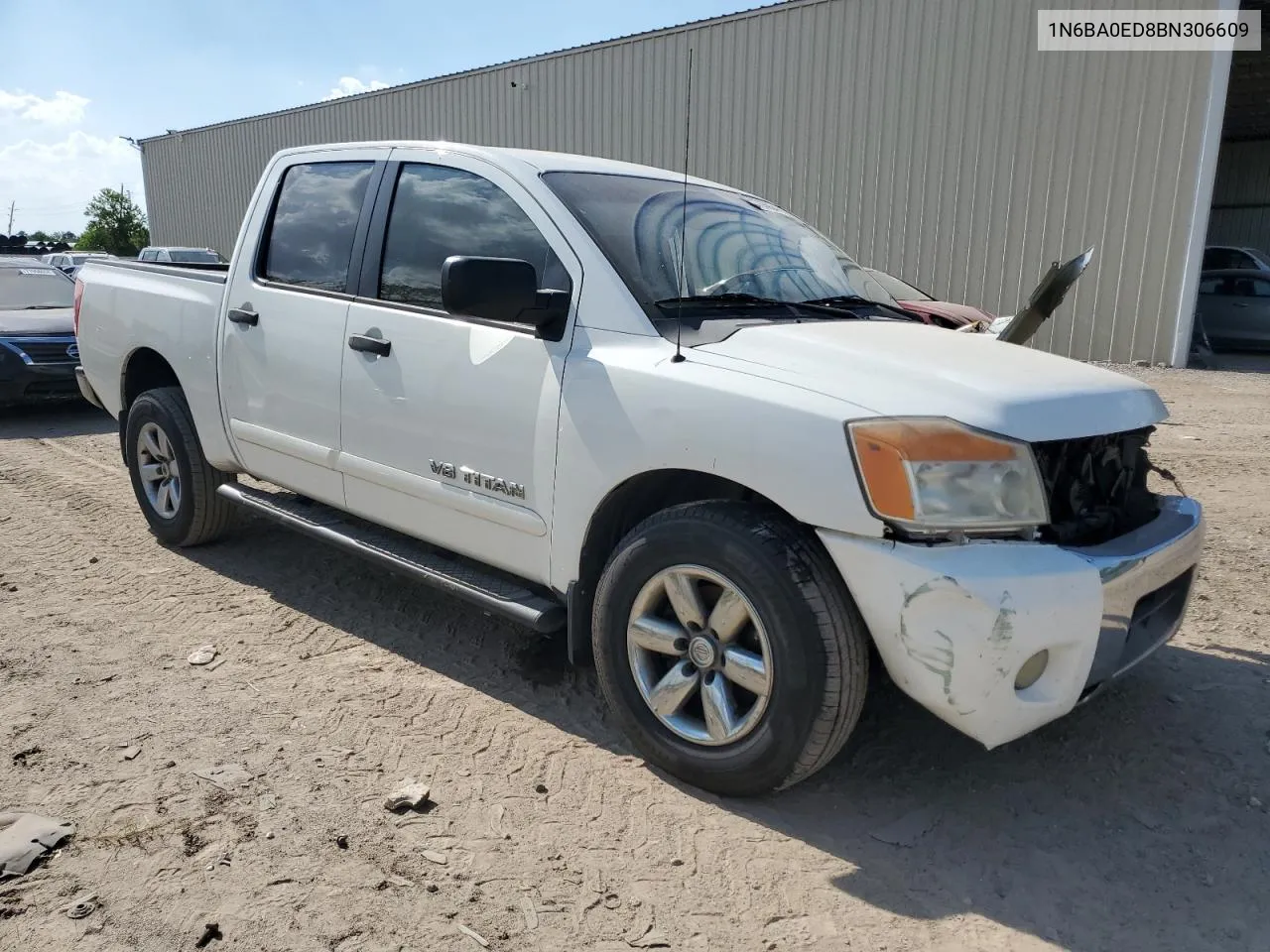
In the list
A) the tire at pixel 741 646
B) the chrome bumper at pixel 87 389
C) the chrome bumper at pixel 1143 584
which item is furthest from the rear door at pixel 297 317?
the chrome bumper at pixel 1143 584

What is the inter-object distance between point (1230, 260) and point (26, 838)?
704 inches

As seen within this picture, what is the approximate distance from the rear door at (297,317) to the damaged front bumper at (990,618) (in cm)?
227

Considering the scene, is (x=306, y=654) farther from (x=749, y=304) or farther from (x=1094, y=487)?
(x=1094, y=487)

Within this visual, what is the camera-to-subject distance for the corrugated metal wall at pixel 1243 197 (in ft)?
80.6

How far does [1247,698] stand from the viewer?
3.39 m

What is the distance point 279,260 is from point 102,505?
2673 mm

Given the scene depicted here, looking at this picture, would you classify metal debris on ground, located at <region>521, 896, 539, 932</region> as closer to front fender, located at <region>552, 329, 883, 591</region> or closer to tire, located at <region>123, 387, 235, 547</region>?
front fender, located at <region>552, 329, 883, 591</region>

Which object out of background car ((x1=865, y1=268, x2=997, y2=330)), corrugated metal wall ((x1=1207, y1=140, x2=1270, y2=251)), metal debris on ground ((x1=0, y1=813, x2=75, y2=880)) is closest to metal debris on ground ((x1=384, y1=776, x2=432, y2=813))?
metal debris on ground ((x1=0, y1=813, x2=75, y2=880))

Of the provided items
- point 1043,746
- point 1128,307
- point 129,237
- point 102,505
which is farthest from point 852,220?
point 129,237

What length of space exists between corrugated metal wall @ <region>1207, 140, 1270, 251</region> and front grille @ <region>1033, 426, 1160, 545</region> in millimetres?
26039

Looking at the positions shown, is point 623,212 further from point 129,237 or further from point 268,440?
point 129,237

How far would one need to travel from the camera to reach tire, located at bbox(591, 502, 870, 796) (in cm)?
246

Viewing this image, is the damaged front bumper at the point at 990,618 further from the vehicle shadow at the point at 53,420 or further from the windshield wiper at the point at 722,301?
the vehicle shadow at the point at 53,420

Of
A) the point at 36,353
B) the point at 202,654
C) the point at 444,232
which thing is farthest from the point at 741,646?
the point at 36,353
